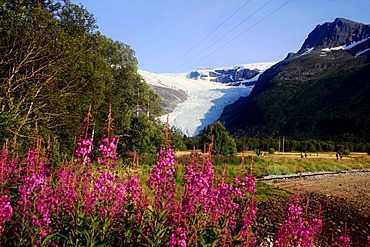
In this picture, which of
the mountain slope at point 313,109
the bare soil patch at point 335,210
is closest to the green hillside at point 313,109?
the mountain slope at point 313,109

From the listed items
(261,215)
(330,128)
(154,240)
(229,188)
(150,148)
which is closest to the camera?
(154,240)

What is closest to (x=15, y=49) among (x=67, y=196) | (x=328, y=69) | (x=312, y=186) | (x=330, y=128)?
(x=67, y=196)

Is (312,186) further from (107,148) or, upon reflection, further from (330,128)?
(330,128)

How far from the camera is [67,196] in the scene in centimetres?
478

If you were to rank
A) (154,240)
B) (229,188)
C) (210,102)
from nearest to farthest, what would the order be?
(154,240)
(229,188)
(210,102)

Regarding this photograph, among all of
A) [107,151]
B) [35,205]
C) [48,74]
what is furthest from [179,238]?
[48,74]

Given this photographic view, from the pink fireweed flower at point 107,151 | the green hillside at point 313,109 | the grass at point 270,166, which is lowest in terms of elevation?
the grass at point 270,166

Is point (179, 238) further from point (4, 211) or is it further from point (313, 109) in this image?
point (313, 109)

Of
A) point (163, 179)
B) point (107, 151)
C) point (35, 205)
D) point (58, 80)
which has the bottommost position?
point (35, 205)

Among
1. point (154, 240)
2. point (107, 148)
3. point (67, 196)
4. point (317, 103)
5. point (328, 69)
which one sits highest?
point (328, 69)

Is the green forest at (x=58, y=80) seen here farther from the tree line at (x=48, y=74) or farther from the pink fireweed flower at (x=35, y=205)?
the pink fireweed flower at (x=35, y=205)

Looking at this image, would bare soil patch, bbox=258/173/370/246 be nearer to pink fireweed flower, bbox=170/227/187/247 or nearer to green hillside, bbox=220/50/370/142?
pink fireweed flower, bbox=170/227/187/247

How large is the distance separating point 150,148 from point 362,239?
20.1m

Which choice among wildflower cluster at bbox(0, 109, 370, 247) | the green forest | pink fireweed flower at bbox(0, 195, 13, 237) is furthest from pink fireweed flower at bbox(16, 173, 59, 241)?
the green forest
